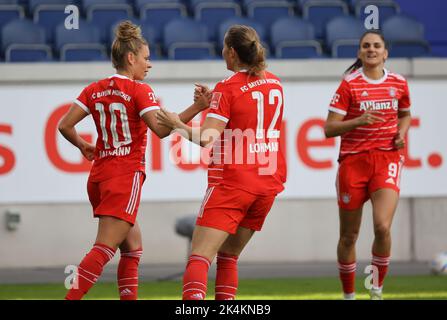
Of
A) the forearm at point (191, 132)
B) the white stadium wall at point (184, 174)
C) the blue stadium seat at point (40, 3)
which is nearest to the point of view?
the forearm at point (191, 132)

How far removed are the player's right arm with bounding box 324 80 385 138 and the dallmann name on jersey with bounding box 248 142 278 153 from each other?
1.38m

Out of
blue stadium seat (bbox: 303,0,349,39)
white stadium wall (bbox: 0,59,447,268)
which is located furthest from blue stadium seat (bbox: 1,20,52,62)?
blue stadium seat (bbox: 303,0,349,39)

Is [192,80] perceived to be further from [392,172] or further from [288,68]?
[392,172]

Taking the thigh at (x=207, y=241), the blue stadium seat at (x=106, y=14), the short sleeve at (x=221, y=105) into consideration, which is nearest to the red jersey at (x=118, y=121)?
the short sleeve at (x=221, y=105)

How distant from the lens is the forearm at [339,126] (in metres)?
7.62

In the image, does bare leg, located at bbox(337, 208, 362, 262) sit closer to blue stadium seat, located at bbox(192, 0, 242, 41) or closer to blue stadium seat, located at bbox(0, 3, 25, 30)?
blue stadium seat, located at bbox(192, 0, 242, 41)

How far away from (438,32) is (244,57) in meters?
10.2

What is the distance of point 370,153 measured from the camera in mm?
7965

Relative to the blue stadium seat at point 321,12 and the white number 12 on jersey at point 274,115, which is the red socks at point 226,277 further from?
the blue stadium seat at point 321,12

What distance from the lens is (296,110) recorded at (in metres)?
12.8

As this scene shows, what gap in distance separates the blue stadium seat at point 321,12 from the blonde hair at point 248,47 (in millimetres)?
8844

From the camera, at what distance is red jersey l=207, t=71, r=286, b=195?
6223mm

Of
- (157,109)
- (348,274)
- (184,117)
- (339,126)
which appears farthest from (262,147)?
(348,274)
